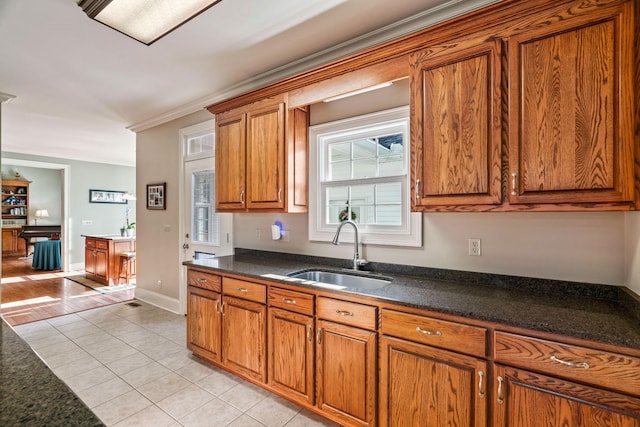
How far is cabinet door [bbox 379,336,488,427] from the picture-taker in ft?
4.83

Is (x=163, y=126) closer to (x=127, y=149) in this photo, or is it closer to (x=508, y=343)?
(x=127, y=149)

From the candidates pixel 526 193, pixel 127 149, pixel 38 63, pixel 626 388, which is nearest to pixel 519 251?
pixel 526 193

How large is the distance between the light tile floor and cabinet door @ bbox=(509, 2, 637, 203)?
1952 mm

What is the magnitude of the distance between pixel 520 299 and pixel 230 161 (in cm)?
248

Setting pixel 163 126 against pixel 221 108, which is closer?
pixel 221 108

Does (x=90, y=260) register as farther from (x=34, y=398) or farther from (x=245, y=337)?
(x=34, y=398)

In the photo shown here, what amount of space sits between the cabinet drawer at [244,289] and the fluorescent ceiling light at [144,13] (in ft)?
6.09

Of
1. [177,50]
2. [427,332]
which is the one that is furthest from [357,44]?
[427,332]

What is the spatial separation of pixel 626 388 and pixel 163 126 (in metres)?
5.03

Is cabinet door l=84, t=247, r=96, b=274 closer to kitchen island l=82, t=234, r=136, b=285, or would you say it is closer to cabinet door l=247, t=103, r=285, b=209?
kitchen island l=82, t=234, r=136, b=285

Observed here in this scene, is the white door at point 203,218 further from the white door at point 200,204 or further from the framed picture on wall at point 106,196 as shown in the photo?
the framed picture on wall at point 106,196

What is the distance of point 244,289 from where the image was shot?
2.40m

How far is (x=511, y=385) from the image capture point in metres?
1.38

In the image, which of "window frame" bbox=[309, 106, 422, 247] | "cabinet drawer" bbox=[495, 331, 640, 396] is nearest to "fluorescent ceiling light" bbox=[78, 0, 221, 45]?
"window frame" bbox=[309, 106, 422, 247]
